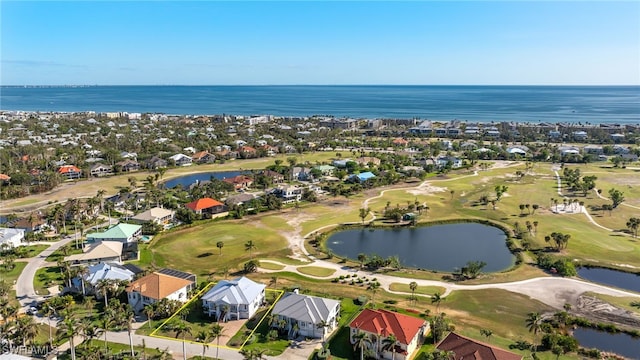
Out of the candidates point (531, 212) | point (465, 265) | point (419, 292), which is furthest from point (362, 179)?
point (419, 292)

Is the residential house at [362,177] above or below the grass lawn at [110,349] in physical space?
above

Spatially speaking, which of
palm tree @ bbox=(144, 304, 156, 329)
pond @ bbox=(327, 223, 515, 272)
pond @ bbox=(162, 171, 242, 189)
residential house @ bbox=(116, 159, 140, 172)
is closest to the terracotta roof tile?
palm tree @ bbox=(144, 304, 156, 329)

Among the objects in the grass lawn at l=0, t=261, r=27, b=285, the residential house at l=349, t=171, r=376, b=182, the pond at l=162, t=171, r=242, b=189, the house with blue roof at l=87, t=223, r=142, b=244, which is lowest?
the grass lawn at l=0, t=261, r=27, b=285

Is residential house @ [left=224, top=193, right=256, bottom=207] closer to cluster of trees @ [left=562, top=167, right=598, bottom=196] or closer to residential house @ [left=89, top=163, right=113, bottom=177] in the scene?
residential house @ [left=89, top=163, right=113, bottom=177]

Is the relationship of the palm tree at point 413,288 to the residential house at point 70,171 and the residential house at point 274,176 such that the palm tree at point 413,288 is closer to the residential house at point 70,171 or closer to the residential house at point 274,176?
the residential house at point 274,176

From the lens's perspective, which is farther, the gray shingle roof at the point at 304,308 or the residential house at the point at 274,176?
the residential house at the point at 274,176

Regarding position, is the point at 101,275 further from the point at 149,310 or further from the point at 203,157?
the point at 203,157

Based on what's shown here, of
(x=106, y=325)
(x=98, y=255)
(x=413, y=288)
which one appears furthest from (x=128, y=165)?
(x=413, y=288)

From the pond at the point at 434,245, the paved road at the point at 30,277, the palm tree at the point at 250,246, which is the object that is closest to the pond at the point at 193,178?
the paved road at the point at 30,277
